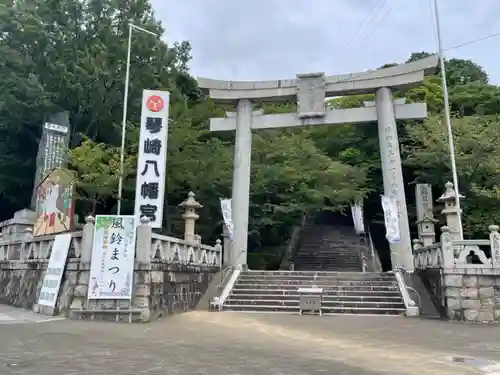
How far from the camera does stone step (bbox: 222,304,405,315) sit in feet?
44.8

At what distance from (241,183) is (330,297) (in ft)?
19.5

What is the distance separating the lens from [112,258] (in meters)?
11.1

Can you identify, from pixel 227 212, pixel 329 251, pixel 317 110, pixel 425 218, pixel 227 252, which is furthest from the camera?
pixel 329 251

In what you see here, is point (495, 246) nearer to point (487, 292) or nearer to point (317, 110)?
point (487, 292)

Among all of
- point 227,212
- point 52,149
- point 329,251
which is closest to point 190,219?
point 227,212

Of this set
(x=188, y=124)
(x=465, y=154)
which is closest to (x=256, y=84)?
(x=188, y=124)

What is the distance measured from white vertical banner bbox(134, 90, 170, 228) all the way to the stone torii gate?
4910 mm

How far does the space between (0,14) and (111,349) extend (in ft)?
70.9

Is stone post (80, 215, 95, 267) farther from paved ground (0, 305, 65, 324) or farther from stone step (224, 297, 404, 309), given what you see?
stone step (224, 297, 404, 309)

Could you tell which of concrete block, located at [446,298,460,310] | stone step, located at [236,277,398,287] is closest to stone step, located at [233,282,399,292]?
stone step, located at [236,277,398,287]

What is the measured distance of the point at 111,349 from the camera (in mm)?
6941

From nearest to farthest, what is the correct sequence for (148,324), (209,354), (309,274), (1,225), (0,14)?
(209,354) < (148,324) < (309,274) < (1,225) < (0,14)

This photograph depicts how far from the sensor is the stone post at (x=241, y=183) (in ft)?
59.3

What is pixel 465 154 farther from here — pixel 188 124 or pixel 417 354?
pixel 417 354
